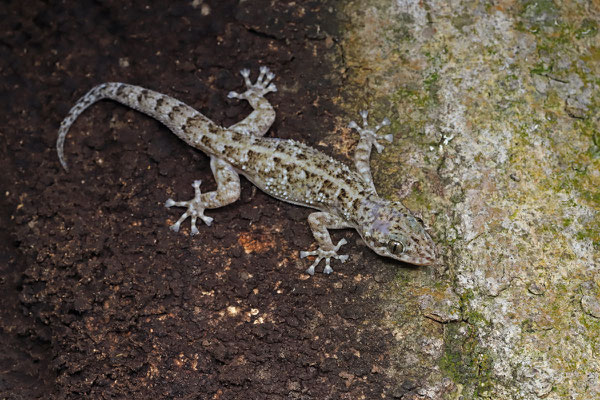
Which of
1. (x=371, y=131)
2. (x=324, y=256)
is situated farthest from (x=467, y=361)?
(x=371, y=131)

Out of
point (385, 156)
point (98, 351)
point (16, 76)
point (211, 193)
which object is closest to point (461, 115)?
point (385, 156)

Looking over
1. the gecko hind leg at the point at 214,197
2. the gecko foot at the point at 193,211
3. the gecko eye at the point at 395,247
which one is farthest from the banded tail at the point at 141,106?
the gecko eye at the point at 395,247

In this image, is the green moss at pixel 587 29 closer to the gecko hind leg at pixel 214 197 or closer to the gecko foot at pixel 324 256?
the gecko foot at pixel 324 256

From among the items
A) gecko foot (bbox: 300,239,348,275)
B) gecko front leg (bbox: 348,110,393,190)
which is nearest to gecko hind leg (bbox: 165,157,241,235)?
gecko foot (bbox: 300,239,348,275)

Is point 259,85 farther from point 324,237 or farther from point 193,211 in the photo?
point 324,237

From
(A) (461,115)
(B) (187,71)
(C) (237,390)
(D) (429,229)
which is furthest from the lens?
(B) (187,71)

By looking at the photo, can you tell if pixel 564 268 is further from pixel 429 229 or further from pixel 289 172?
pixel 289 172
